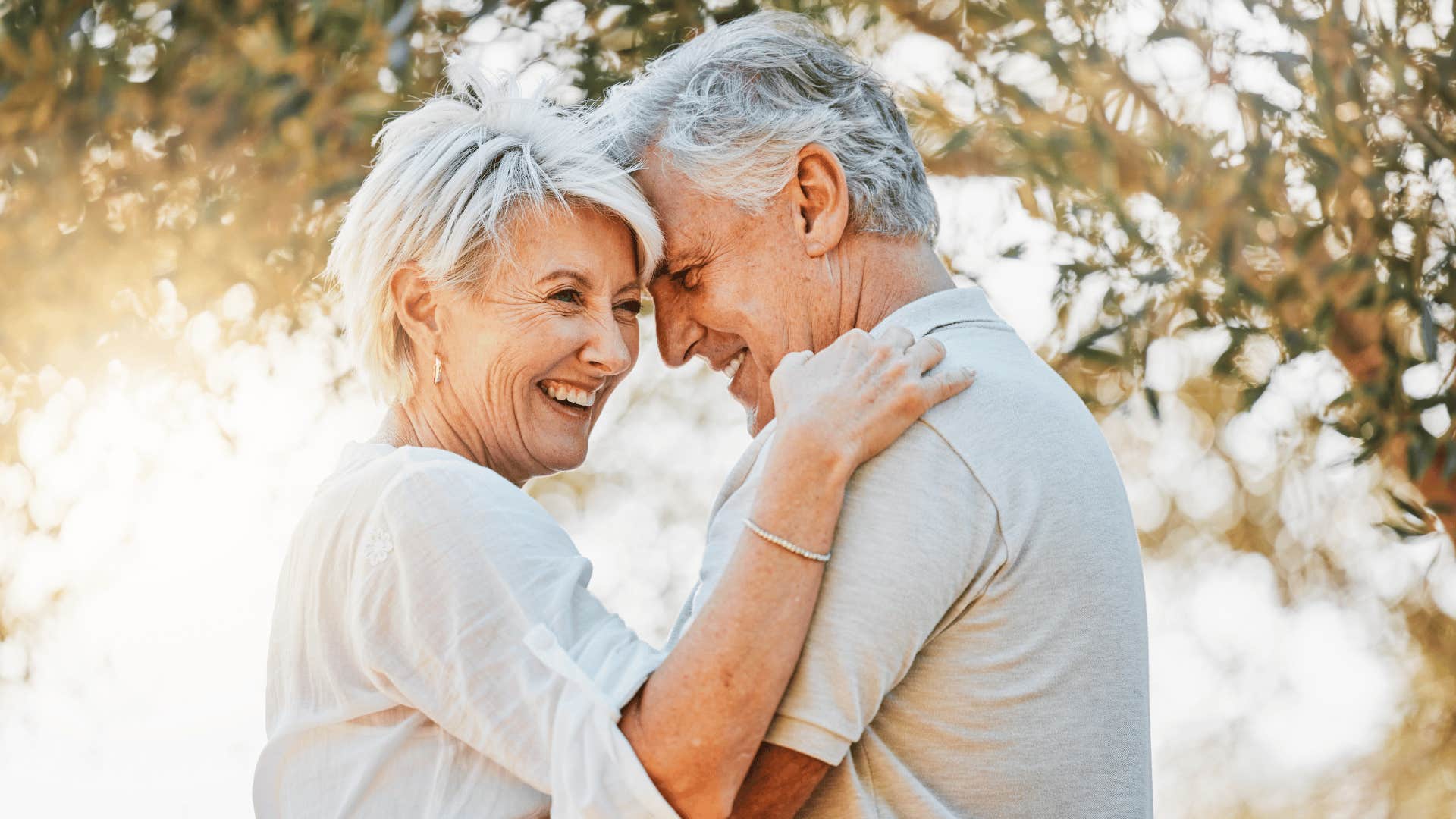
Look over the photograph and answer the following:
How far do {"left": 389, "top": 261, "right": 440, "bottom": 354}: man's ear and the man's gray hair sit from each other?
0.50m

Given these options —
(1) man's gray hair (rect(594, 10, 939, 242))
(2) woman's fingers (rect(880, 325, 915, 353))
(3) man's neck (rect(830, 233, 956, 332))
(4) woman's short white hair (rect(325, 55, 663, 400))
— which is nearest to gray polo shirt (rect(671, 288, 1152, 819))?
(2) woman's fingers (rect(880, 325, 915, 353))

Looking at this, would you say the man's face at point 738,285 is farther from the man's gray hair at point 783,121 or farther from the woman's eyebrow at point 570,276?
the woman's eyebrow at point 570,276

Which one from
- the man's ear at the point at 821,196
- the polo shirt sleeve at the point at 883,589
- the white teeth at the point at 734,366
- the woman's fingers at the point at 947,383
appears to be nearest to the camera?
the polo shirt sleeve at the point at 883,589

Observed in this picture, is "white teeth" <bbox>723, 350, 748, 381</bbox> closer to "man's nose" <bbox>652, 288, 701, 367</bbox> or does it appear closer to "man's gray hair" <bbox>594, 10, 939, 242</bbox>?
"man's nose" <bbox>652, 288, 701, 367</bbox>

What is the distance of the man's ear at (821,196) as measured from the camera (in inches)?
89.0

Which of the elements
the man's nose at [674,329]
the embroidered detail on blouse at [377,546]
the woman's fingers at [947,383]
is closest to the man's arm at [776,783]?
the woman's fingers at [947,383]

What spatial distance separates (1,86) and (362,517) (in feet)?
7.48

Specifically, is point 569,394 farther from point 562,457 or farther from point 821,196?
point 821,196

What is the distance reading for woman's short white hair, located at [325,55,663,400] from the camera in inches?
94.9

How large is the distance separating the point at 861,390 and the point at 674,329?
31.2 inches

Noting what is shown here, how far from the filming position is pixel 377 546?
1998 millimetres

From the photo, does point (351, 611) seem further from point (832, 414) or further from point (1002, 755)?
point (1002, 755)

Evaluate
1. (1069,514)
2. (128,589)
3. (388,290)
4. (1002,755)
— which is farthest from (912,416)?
(128,589)

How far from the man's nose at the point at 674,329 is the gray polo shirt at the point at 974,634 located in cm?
71
